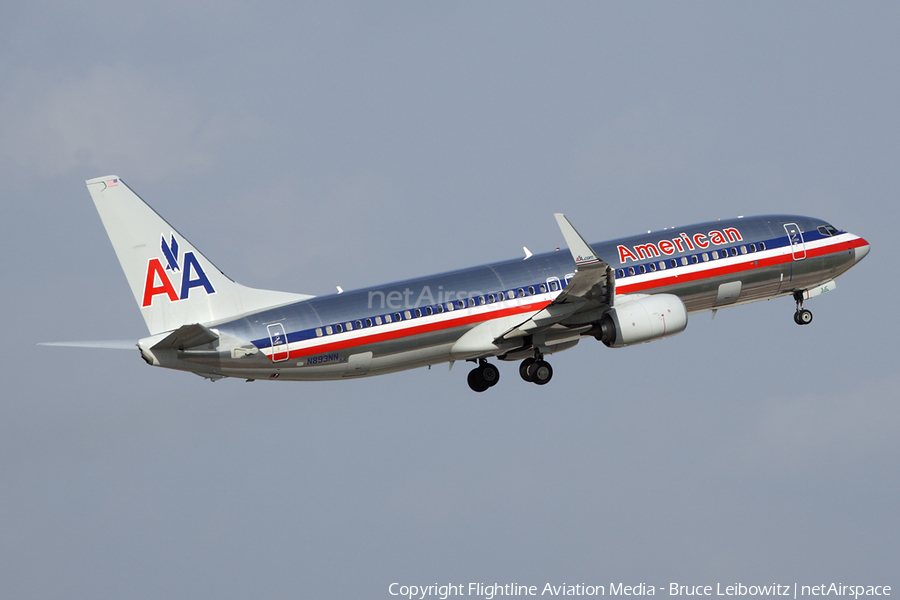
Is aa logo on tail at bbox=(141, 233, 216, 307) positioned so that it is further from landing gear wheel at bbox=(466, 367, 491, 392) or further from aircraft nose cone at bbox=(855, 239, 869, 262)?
aircraft nose cone at bbox=(855, 239, 869, 262)

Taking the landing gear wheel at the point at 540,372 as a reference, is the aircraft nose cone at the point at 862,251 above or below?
above

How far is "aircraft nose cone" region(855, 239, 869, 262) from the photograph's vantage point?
170 ft

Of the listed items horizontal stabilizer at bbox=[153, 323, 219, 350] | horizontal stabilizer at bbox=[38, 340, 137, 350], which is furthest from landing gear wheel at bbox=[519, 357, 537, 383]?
horizontal stabilizer at bbox=[38, 340, 137, 350]

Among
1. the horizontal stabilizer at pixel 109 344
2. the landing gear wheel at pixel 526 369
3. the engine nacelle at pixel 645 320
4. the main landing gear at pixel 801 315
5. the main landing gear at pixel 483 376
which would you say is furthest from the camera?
the main landing gear at pixel 801 315

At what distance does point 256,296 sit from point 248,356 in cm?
287

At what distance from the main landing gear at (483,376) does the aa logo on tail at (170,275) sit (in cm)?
1160

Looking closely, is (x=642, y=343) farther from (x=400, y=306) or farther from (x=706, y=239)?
(x=400, y=306)

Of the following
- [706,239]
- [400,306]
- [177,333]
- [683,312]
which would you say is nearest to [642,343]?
[683,312]

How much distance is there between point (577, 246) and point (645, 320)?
174 inches

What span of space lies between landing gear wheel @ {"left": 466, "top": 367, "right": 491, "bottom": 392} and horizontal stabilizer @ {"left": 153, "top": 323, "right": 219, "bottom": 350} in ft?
40.3

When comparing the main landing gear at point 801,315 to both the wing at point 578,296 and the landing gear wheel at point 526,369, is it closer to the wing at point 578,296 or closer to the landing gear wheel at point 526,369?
the wing at point 578,296

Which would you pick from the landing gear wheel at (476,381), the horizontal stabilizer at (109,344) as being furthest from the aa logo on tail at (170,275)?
the landing gear wheel at (476,381)

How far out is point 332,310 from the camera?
41938 millimetres

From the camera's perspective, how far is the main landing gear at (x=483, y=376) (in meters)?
48.3
